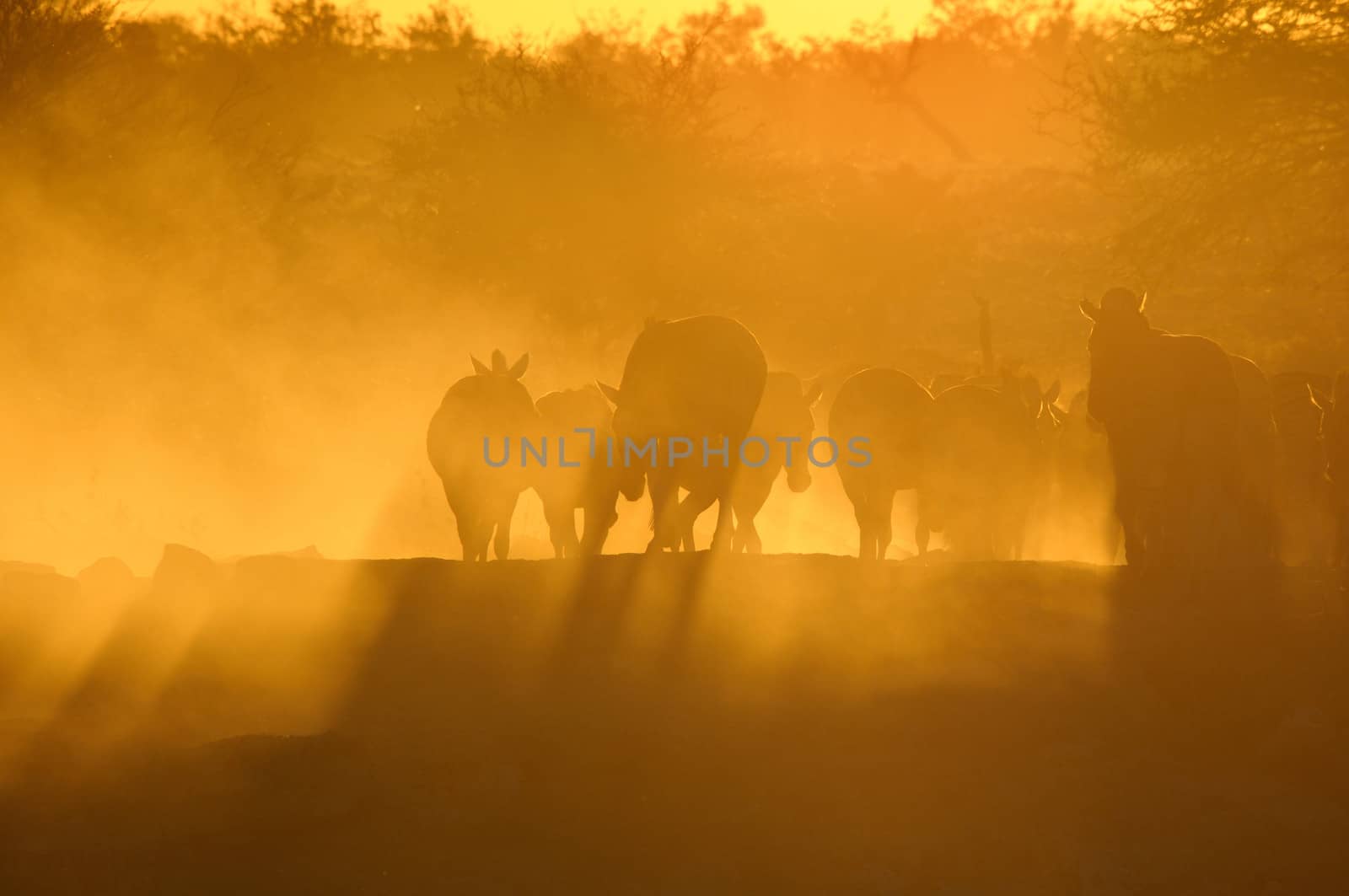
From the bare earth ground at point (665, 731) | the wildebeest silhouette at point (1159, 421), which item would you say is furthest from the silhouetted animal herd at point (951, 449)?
the bare earth ground at point (665, 731)

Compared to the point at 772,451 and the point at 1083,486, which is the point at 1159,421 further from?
the point at 1083,486

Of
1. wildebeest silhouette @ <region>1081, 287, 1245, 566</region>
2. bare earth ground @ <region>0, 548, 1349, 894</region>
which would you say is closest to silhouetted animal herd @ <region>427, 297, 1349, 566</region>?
wildebeest silhouette @ <region>1081, 287, 1245, 566</region>

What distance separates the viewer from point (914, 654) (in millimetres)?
9008

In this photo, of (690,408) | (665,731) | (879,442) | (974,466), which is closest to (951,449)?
(974,466)

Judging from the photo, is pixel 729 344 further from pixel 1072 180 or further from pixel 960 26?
pixel 960 26

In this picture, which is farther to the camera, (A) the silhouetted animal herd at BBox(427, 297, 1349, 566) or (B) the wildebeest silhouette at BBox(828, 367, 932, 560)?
(B) the wildebeest silhouette at BBox(828, 367, 932, 560)

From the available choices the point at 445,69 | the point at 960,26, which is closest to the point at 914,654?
the point at 445,69

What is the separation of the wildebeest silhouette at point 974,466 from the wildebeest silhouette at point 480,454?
11.1 feet

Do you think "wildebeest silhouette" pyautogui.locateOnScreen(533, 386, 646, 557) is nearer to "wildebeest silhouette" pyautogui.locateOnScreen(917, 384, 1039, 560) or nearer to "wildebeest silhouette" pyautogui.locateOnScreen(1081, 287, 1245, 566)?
"wildebeest silhouette" pyautogui.locateOnScreen(917, 384, 1039, 560)

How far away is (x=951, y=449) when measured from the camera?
1502cm

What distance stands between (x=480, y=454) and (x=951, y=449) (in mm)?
3850

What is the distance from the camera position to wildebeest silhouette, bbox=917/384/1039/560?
14992 millimetres

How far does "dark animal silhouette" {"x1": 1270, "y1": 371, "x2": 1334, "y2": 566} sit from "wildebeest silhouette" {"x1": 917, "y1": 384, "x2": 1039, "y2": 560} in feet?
7.68

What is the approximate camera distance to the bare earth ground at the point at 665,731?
689 centimetres
